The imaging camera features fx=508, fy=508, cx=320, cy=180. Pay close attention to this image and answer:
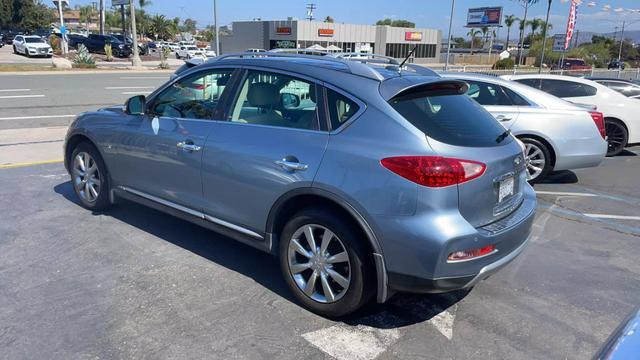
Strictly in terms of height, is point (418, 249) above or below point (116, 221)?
above

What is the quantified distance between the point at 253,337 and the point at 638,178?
7346mm

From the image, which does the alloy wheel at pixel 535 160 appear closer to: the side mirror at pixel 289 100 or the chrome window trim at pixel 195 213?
the side mirror at pixel 289 100

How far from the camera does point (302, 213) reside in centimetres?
337

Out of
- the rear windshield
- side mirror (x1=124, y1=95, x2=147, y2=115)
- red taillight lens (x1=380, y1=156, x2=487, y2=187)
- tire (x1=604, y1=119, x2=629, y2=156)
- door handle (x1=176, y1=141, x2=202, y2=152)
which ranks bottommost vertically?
tire (x1=604, y1=119, x2=629, y2=156)

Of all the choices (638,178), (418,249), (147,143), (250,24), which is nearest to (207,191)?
(147,143)

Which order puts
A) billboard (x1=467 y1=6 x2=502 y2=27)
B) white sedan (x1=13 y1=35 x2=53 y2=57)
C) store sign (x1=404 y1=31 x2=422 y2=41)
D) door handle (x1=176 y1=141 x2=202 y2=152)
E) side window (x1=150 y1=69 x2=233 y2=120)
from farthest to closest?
billboard (x1=467 y1=6 x2=502 y2=27) → store sign (x1=404 y1=31 x2=422 y2=41) → white sedan (x1=13 y1=35 x2=53 y2=57) → side window (x1=150 y1=69 x2=233 y2=120) → door handle (x1=176 y1=141 x2=202 y2=152)

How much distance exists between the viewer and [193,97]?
434 cm

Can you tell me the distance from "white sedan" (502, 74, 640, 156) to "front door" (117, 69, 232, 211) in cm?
745

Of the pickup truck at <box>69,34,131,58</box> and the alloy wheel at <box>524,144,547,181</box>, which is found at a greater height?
the pickup truck at <box>69,34,131,58</box>

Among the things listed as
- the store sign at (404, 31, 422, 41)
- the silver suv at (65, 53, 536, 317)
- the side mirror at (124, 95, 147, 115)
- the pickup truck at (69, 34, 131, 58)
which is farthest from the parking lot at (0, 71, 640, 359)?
the store sign at (404, 31, 422, 41)

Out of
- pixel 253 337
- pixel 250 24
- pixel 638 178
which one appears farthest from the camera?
pixel 250 24

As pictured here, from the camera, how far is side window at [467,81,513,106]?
24.1 ft

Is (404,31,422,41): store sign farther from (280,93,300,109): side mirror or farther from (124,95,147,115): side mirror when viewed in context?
(280,93,300,109): side mirror

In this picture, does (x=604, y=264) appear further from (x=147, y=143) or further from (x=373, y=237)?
(x=147, y=143)
